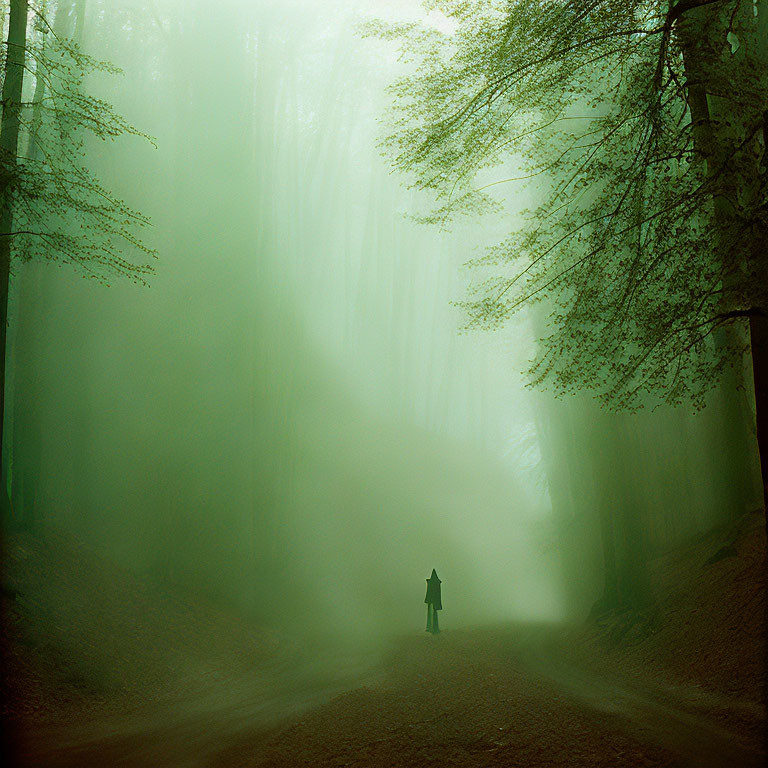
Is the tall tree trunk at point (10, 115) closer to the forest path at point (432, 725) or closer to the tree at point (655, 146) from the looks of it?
the forest path at point (432, 725)

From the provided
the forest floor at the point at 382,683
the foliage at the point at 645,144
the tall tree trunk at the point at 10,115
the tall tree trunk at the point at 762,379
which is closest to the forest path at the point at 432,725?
the forest floor at the point at 382,683

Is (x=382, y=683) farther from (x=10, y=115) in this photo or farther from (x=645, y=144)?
(x=10, y=115)

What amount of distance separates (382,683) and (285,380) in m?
12.0

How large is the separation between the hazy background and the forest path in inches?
190

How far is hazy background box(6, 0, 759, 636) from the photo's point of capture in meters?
13.3

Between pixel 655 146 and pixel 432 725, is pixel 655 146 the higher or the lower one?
the higher one

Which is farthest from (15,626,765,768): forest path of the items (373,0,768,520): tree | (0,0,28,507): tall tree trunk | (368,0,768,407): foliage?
(0,0,28,507): tall tree trunk

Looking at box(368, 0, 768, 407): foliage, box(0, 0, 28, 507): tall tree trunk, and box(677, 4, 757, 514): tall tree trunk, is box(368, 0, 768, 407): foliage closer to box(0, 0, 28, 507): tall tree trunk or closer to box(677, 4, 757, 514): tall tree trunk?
box(677, 4, 757, 514): tall tree trunk

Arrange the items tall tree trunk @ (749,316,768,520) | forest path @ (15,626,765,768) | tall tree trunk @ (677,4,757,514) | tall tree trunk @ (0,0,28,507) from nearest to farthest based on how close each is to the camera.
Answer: forest path @ (15,626,765,768), tall tree trunk @ (677,4,757,514), tall tree trunk @ (749,316,768,520), tall tree trunk @ (0,0,28,507)

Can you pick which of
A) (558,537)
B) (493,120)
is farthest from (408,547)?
(493,120)

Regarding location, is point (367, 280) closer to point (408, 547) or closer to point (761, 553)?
point (408, 547)

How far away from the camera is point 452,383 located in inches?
1154

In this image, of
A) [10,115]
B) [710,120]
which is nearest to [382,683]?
[710,120]

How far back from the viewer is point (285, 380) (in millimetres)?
17484
